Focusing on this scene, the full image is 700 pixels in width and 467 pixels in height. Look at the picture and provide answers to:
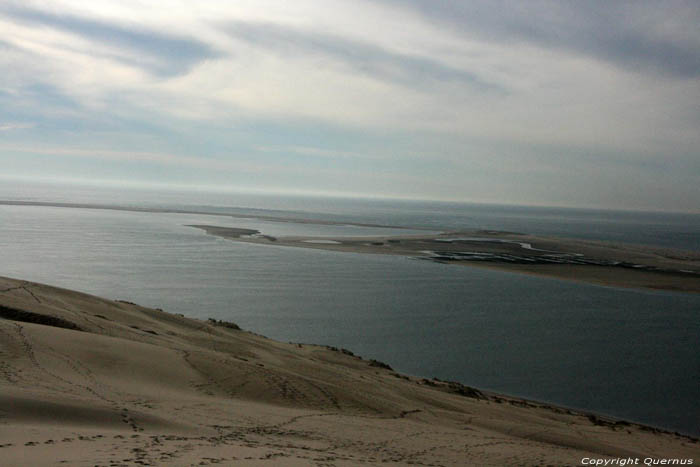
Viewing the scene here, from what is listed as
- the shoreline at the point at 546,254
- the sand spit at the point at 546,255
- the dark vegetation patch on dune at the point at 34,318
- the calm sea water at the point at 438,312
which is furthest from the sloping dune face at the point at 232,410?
the sand spit at the point at 546,255

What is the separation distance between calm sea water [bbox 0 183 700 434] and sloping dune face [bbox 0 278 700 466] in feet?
11.2

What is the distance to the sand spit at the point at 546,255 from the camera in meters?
43.5

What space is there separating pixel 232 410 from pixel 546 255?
50.3 metres

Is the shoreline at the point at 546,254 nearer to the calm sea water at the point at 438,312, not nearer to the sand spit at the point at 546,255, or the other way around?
the sand spit at the point at 546,255

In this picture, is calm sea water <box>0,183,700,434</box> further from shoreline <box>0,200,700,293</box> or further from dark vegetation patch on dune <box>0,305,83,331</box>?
dark vegetation patch on dune <box>0,305,83,331</box>

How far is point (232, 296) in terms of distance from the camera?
30.6m

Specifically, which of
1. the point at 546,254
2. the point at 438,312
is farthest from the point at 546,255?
the point at 438,312

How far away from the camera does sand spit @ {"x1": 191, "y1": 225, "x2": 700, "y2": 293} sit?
143 feet

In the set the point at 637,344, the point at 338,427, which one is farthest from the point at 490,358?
the point at 338,427

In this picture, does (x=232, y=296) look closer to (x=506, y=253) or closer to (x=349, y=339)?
(x=349, y=339)

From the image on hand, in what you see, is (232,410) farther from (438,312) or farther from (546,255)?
(546,255)

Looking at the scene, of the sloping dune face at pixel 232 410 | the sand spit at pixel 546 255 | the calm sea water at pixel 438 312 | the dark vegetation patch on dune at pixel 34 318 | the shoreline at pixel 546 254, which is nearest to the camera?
the sloping dune face at pixel 232 410

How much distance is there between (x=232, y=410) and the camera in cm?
1036

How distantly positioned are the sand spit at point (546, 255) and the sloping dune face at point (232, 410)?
31.3m
